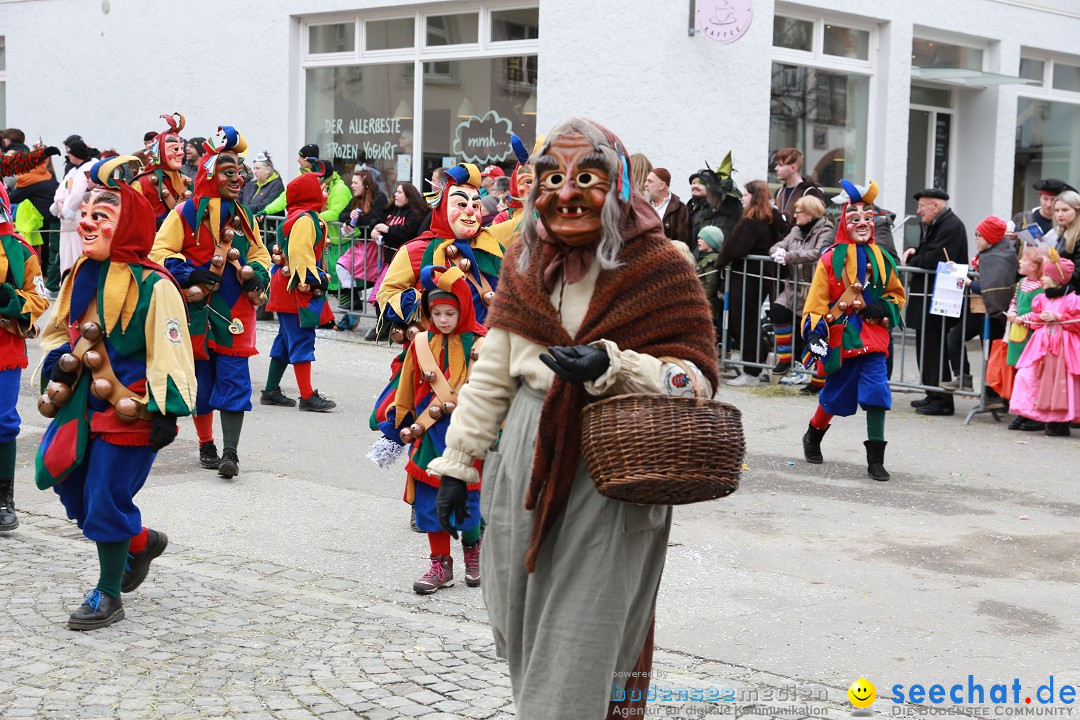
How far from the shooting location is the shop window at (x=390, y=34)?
55.9 ft

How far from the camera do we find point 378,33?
17.3 m

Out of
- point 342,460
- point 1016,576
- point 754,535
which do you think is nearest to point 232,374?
point 342,460

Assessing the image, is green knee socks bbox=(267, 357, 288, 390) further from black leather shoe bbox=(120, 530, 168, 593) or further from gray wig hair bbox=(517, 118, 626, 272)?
gray wig hair bbox=(517, 118, 626, 272)

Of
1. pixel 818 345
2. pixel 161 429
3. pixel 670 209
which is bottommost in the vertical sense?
pixel 161 429

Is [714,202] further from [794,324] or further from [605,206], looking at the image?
[605,206]

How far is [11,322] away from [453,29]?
10307 millimetres

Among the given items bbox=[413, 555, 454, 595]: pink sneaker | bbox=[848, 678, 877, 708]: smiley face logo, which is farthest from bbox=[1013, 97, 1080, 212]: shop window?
bbox=[848, 678, 877, 708]: smiley face logo

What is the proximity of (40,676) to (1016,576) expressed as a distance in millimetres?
4588

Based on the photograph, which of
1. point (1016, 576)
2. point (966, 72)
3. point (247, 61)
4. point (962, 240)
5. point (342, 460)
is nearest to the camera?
point (1016, 576)

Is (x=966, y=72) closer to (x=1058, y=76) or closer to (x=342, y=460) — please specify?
(x=1058, y=76)

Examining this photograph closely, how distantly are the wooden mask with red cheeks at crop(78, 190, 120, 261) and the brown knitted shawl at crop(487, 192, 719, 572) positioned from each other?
104 inches

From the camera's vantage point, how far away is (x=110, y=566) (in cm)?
577

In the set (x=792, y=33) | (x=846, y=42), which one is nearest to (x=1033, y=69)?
(x=846, y=42)

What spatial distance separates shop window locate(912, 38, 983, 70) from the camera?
1689 centimetres
